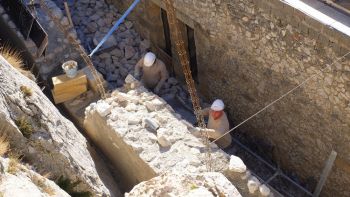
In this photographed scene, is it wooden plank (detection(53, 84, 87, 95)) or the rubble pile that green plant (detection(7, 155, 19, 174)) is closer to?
wooden plank (detection(53, 84, 87, 95))

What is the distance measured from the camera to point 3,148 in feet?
16.7

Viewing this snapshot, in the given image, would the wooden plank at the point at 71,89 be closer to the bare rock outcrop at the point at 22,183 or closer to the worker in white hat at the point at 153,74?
the worker in white hat at the point at 153,74

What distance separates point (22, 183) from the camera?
4680mm

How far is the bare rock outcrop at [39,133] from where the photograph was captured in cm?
550

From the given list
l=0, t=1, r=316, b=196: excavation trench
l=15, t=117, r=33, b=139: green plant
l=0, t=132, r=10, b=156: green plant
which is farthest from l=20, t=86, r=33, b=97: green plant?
l=0, t=1, r=316, b=196: excavation trench

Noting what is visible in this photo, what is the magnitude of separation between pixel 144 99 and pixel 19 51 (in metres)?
3.21

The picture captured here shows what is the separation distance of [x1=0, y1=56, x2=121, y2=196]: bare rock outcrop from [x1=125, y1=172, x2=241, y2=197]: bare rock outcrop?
89 cm

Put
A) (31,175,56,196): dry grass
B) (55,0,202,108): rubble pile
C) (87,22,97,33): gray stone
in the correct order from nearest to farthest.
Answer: (31,175,56,196): dry grass
(55,0,202,108): rubble pile
(87,22,97,33): gray stone

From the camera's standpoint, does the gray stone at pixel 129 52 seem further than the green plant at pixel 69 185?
Yes

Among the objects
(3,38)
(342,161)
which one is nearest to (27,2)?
(3,38)

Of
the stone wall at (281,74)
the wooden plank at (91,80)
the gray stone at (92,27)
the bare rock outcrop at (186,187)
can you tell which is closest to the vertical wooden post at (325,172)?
the stone wall at (281,74)

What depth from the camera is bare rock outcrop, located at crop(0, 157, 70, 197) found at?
4.48m

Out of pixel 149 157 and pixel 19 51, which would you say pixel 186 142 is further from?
pixel 19 51

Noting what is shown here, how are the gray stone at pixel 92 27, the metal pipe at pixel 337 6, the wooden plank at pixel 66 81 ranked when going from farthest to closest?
the gray stone at pixel 92 27 < the wooden plank at pixel 66 81 < the metal pipe at pixel 337 6
